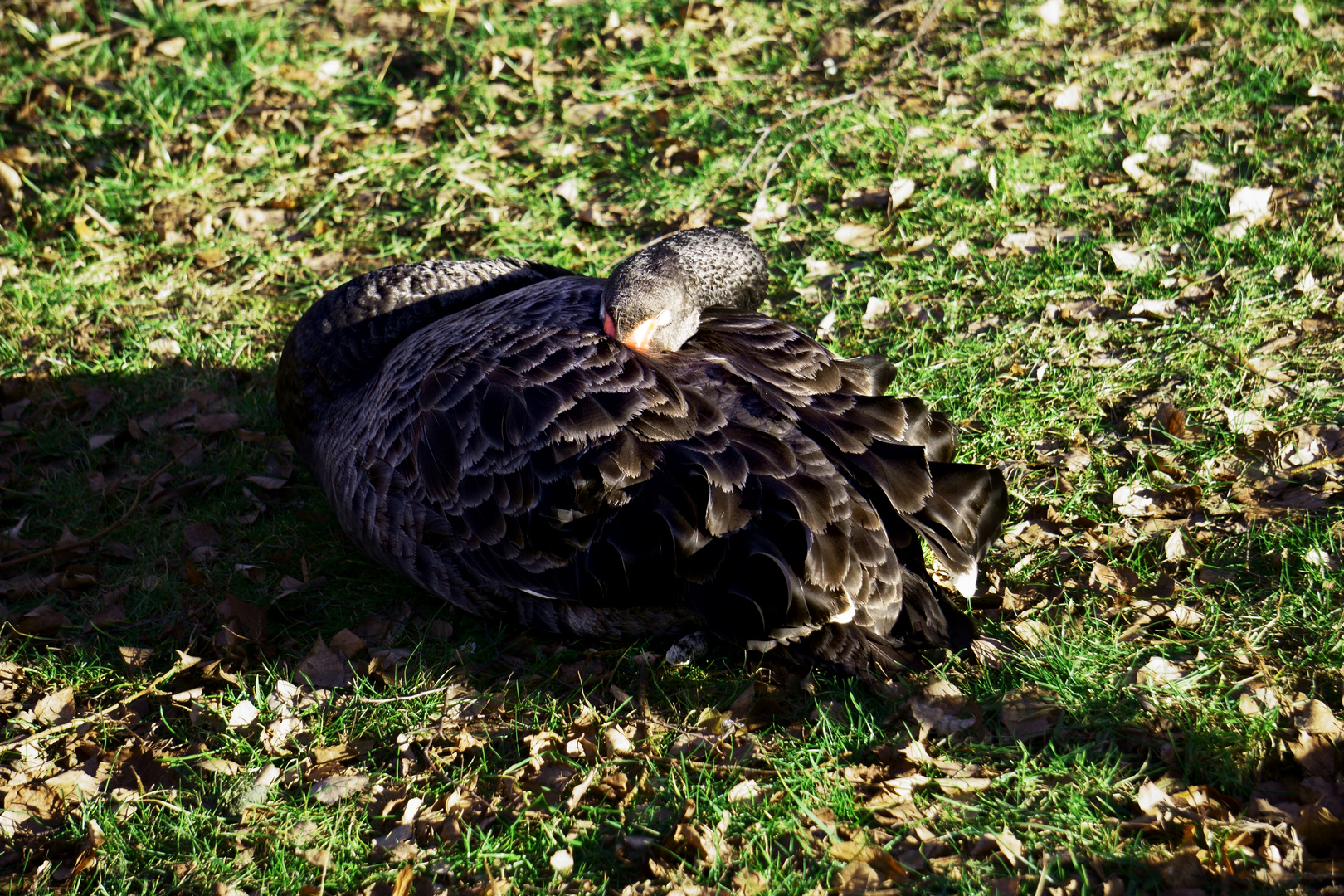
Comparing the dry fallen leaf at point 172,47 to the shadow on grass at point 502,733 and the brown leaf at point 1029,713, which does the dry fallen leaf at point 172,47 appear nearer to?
the shadow on grass at point 502,733

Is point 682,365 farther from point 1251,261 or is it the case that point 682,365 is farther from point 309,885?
point 1251,261

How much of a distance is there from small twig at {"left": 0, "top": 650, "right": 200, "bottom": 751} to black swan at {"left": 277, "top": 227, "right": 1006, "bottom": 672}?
85 centimetres

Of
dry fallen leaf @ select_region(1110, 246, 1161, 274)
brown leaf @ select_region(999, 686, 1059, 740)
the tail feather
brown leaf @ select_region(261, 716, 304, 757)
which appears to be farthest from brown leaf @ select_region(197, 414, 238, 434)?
dry fallen leaf @ select_region(1110, 246, 1161, 274)

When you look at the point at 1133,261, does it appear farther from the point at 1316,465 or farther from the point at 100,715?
the point at 100,715

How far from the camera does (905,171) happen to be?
6676mm

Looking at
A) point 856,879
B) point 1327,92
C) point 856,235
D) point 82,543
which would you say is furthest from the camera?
point 1327,92

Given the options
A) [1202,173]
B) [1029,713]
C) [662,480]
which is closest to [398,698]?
[662,480]

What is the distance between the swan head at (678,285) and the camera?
13.5 ft

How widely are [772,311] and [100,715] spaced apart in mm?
3901

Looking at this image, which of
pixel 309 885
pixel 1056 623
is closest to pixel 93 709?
pixel 309 885

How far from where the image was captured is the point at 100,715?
399 centimetres

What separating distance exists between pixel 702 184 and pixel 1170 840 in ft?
16.3

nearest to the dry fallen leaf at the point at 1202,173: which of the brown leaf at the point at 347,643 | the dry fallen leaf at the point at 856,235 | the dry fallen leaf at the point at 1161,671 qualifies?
the dry fallen leaf at the point at 856,235

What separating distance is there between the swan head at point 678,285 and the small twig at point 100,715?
7.28 ft
